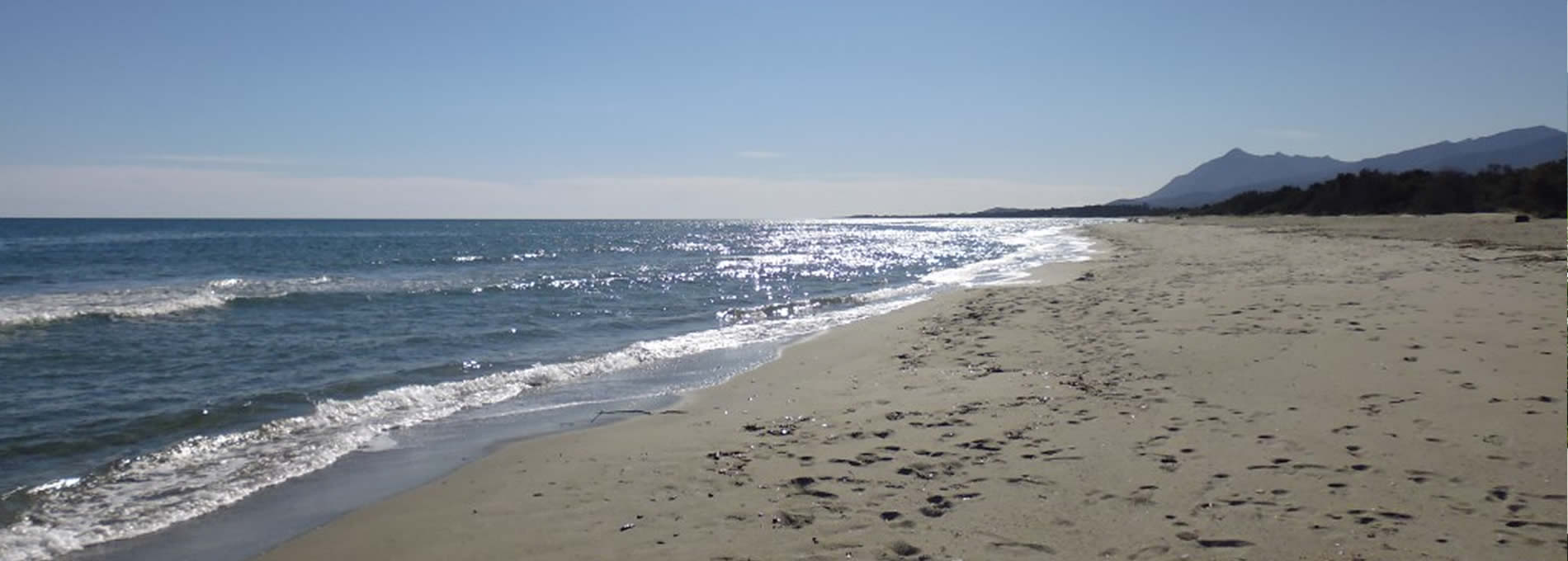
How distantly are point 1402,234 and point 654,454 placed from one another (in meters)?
31.9

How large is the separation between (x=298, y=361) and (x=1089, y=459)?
11.5 metres

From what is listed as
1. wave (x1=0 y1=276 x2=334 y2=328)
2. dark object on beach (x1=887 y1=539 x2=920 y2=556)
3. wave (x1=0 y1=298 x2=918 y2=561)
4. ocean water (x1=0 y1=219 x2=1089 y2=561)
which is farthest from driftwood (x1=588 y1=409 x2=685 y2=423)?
wave (x1=0 y1=276 x2=334 y2=328)

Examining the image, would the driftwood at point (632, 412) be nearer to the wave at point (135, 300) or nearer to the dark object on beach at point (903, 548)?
the dark object on beach at point (903, 548)

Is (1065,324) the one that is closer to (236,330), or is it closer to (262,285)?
(236,330)

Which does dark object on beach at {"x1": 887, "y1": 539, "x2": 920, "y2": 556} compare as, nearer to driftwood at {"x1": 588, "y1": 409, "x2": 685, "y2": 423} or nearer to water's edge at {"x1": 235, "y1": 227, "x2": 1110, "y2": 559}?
water's edge at {"x1": 235, "y1": 227, "x2": 1110, "y2": 559}

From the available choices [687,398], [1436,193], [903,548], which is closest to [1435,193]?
[1436,193]

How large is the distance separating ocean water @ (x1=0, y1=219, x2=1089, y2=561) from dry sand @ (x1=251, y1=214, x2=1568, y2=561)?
1772mm

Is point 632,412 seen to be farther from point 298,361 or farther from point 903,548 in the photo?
point 298,361

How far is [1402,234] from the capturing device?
2952 centimetres

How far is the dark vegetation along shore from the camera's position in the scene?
34428 mm

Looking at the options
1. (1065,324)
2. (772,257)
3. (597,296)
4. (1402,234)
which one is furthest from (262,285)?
(1402,234)

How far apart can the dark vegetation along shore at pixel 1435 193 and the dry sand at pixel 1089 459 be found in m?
31.1

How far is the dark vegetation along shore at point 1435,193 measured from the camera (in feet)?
113

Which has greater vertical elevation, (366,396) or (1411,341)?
(1411,341)
